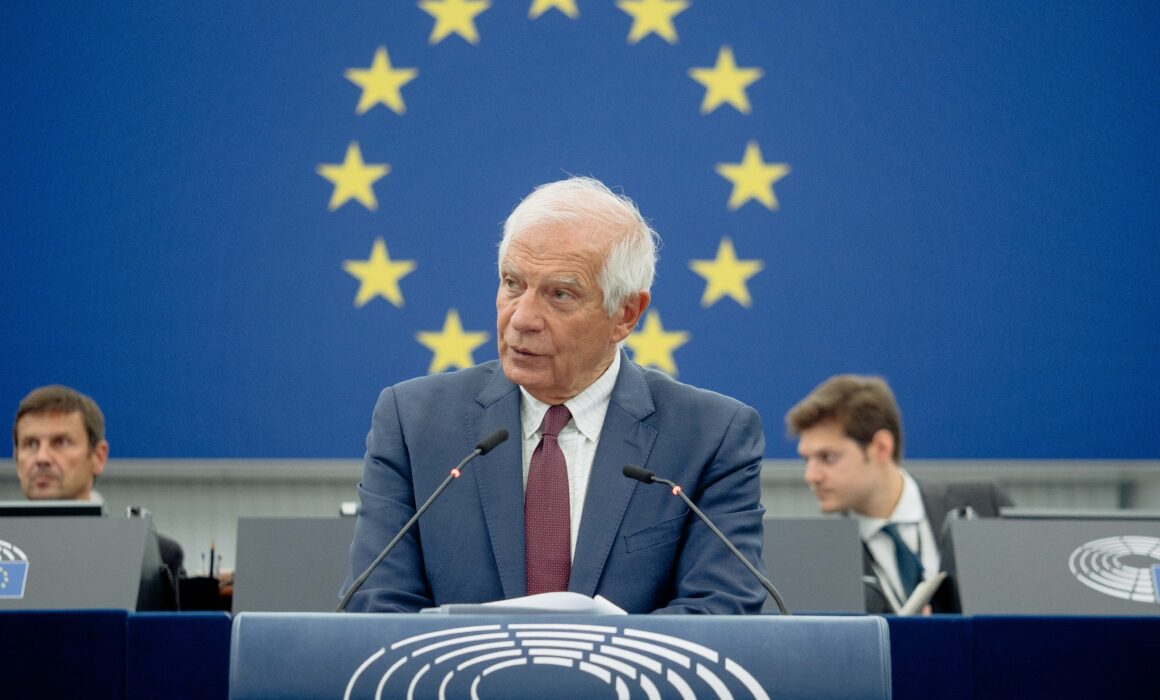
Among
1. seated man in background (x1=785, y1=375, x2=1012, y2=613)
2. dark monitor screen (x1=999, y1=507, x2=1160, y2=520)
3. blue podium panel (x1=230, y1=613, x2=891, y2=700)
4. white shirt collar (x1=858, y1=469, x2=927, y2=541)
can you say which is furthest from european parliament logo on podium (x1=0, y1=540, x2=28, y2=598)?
white shirt collar (x1=858, y1=469, x2=927, y2=541)

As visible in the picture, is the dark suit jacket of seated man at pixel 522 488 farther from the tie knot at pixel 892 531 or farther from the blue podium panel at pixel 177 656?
the tie knot at pixel 892 531

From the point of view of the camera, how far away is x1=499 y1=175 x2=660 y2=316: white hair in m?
2.42

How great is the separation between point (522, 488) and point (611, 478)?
0.52 ft

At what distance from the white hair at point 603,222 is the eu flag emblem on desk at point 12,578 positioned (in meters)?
1.48

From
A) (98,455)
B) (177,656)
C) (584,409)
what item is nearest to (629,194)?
(98,455)

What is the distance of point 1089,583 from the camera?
318 cm

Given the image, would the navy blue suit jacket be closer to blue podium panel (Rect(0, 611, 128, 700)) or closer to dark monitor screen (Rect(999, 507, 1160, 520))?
blue podium panel (Rect(0, 611, 128, 700))

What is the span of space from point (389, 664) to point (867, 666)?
1.78ft

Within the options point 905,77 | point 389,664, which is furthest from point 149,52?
point 389,664

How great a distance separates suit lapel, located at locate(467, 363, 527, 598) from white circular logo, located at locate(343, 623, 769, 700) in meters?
0.77

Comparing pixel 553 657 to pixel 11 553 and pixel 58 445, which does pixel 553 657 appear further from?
A: pixel 58 445

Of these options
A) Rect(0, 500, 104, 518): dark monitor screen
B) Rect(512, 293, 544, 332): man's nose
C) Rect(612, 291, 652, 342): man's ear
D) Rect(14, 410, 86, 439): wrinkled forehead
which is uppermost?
Rect(14, 410, 86, 439): wrinkled forehead

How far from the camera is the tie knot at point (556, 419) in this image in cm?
251

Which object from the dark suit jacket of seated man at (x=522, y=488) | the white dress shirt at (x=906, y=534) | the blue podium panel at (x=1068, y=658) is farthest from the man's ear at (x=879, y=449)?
the dark suit jacket of seated man at (x=522, y=488)
